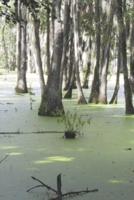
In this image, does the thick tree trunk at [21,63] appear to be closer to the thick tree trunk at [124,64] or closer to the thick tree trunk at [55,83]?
the thick tree trunk at [55,83]

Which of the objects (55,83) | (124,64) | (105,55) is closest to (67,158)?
(55,83)

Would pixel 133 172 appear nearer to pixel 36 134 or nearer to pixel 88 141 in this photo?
pixel 88 141

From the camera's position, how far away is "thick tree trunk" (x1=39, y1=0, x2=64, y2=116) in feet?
34.3

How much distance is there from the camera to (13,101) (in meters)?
13.6

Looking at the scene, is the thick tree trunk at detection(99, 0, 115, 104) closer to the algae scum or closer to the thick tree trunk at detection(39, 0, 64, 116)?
the thick tree trunk at detection(39, 0, 64, 116)

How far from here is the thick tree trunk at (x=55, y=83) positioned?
10.4 metres

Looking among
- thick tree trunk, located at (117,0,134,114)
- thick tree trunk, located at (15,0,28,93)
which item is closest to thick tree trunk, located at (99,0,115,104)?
thick tree trunk, located at (117,0,134,114)

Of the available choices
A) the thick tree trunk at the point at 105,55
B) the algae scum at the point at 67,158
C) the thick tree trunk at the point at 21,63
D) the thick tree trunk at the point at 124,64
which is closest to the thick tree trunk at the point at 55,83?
the algae scum at the point at 67,158

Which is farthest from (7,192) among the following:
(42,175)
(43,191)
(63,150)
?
(63,150)

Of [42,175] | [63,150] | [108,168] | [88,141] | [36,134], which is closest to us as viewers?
[42,175]

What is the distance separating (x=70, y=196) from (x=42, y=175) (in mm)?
715

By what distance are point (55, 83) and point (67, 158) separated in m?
4.66

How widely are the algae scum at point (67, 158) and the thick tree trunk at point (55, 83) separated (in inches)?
20.2

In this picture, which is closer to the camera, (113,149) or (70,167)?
(70,167)
